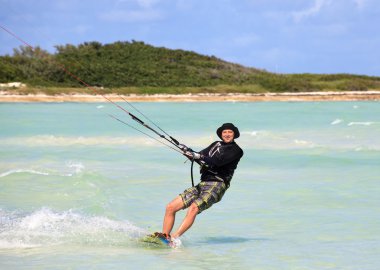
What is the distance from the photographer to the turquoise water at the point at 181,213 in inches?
326

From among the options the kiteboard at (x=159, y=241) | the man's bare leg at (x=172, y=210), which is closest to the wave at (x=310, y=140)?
the kiteboard at (x=159, y=241)

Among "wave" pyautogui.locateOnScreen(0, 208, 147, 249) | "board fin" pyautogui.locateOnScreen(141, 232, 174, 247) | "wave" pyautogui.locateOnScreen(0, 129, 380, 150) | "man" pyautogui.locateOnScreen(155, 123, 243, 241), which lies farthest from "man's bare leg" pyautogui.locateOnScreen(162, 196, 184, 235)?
"wave" pyautogui.locateOnScreen(0, 129, 380, 150)

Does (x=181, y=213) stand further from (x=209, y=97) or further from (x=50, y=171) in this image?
(x=209, y=97)

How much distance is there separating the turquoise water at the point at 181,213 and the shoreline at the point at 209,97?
102ft

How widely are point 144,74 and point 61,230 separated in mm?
62009

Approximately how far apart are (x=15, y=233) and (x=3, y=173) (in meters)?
6.77

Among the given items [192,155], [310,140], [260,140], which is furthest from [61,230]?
[310,140]

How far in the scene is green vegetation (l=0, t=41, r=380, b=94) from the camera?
213 feet

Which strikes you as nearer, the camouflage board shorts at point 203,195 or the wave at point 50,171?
the camouflage board shorts at point 203,195

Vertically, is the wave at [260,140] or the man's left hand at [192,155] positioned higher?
the man's left hand at [192,155]

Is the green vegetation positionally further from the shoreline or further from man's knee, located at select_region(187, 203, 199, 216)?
man's knee, located at select_region(187, 203, 199, 216)

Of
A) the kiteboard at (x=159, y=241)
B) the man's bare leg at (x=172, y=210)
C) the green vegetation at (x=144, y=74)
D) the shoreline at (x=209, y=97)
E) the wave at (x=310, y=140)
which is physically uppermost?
the green vegetation at (x=144, y=74)

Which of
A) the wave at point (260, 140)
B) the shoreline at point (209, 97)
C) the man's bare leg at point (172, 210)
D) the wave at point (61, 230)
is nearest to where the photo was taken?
the man's bare leg at point (172, 210)

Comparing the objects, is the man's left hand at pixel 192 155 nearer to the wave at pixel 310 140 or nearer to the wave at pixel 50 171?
the wave at pixel 50 171
